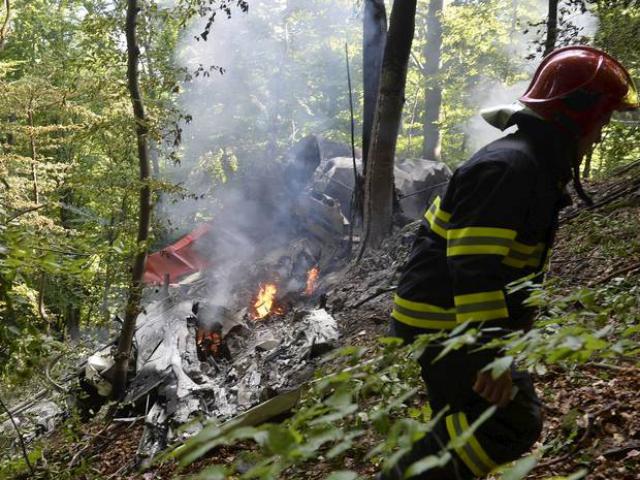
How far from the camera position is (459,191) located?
2.23 m

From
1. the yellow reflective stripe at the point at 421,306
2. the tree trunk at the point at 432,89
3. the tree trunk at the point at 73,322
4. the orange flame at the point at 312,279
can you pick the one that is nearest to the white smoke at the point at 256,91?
the tree trunk at the point at 432,89

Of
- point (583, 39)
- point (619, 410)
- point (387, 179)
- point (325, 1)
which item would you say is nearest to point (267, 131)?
point (325, 1)

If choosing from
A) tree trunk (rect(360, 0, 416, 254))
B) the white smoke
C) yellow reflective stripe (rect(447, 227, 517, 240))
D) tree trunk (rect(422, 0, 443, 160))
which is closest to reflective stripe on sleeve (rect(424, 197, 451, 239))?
yellow reflective stripe (rect(447, 227, 517, 240))

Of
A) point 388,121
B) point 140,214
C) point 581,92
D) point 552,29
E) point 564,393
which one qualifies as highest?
point 552,29

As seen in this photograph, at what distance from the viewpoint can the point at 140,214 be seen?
21.4 feet

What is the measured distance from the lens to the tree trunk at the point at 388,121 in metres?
9.24

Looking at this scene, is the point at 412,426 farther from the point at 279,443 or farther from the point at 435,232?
the point at 435,232

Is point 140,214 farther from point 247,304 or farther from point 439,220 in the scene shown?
point 247,304

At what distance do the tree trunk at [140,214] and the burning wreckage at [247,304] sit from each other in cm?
27

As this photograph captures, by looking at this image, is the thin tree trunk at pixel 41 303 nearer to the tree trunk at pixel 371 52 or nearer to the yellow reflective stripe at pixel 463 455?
the tree trunk at pixel 371 52

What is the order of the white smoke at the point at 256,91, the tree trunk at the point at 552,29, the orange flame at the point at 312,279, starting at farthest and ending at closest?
the white smoke at the point at 256,91 → the orange flame at the point at 312,279 → the tree trunk at the point at 552,29

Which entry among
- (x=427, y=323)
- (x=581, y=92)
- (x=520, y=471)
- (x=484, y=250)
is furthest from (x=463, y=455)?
(x=581, y=92)

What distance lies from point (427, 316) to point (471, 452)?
637 millimetres

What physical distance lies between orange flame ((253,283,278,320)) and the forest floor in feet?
9.54
